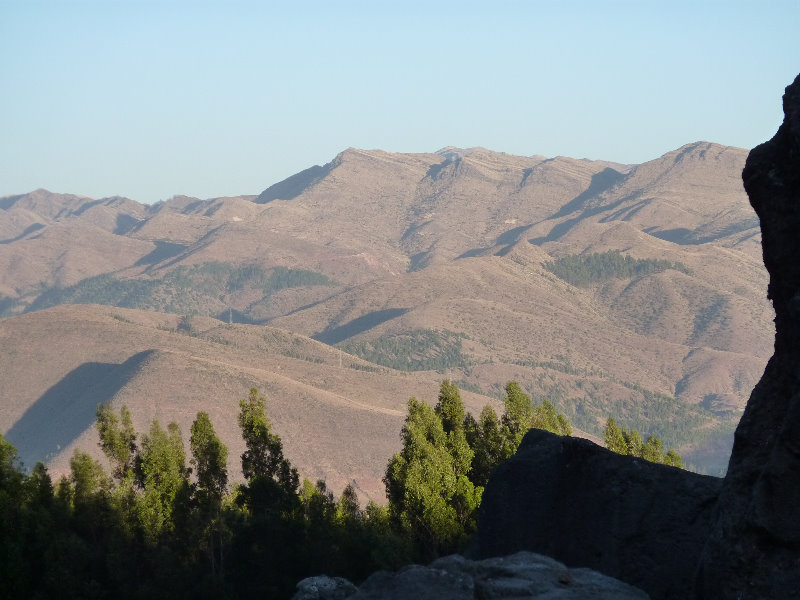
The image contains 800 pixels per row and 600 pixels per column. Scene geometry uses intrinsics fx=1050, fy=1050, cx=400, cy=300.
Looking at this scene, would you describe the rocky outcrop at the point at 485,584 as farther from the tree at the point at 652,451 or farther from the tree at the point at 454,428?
the tree at the point at 652,451

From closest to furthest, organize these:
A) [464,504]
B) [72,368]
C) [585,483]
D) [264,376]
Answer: [585,483] < [464,504] < [264,376] < [72,368]

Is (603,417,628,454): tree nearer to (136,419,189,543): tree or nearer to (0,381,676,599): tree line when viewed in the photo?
(0,381,676,599): tree line

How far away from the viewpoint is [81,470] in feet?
182

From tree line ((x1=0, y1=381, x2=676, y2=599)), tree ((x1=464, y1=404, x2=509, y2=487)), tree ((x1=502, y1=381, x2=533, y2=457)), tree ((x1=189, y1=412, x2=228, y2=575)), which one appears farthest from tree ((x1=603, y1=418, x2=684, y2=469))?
tree ((x1=189, y1=412, x2=228, y2=575))

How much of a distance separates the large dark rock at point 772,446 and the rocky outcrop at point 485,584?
1.48 metres

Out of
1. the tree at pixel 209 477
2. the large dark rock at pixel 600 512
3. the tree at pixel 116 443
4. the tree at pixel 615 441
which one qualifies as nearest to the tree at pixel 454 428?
the tree at pixel 209 477

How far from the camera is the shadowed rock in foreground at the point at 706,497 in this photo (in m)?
12.9

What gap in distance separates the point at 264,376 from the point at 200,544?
11813 centimetres

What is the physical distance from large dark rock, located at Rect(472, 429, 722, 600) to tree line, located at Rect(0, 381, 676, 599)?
820 inches

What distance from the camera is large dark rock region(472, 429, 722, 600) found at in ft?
58.3

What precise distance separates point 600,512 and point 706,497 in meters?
2.06

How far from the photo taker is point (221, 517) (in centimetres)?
5112

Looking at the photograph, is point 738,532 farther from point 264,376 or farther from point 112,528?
point 264,376

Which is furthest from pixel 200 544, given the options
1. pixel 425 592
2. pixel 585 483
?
pixel 425 592
